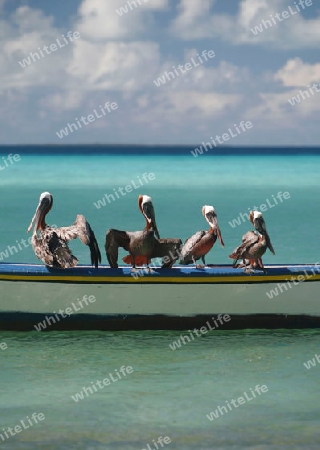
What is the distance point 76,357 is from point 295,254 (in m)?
10.3

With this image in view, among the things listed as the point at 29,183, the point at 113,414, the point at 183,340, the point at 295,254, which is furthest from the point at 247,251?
the point at 29,183

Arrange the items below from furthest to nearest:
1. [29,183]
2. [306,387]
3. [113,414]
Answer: [29,183], [306,387], [113,414]

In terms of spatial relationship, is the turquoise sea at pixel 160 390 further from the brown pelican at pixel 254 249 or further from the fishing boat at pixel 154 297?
the brown pelican at pixel 254 249

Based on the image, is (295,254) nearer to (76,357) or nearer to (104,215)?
(76,357)

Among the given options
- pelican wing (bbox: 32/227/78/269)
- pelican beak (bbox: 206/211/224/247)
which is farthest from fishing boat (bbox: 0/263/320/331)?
pelican beak (bbox: 206/211/224/247)

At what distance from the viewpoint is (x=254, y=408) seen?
9.20 metres

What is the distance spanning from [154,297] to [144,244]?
638mm

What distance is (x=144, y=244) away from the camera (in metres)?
11.2

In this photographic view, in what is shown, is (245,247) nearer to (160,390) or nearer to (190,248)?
(190,248)

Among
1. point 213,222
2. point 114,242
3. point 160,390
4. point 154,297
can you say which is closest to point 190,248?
point 213,222

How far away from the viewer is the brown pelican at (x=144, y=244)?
11164 mm

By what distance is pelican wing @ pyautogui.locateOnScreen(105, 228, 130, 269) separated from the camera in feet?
36.5

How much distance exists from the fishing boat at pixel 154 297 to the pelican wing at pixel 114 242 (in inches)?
6.3

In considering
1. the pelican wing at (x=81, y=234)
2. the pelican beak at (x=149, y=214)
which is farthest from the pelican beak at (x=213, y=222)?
the pelican wing at (x=81, y=234)
